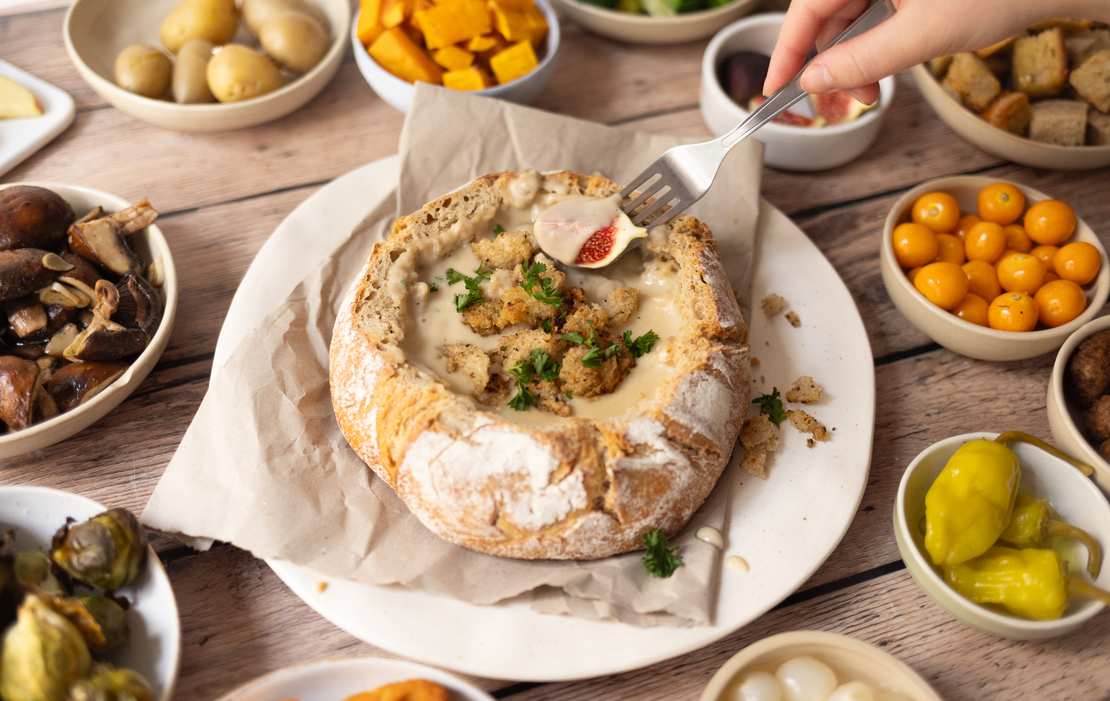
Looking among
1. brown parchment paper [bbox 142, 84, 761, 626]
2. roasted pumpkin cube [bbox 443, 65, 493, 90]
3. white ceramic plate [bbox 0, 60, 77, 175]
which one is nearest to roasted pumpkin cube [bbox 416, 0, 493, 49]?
roasted pumpkin cube [bbox 443, 65, 493, 90]

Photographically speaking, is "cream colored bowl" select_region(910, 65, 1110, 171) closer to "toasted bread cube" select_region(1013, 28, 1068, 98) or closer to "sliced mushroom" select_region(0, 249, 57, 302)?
"toasted bread cube" select_region(1013, 28, 1068, 98)

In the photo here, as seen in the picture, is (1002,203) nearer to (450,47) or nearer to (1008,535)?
(1008,535)

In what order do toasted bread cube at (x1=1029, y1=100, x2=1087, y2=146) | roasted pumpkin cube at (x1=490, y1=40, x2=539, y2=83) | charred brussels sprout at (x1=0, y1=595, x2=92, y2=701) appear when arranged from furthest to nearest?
roasted pumpkin cube at (x1=490, y1=40, x2=539, y2=83), toasted bread cube at (x1=1029, y1=100, x2=1087, y2=146), charred brussels sprout at (x1=0, y1=595, x2=92, y2=701)

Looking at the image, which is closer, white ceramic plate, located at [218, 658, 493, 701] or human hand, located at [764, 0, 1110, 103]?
white ceramic plate, located at [218, 658, 493, 701]

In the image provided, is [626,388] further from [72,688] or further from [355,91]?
[355,91]

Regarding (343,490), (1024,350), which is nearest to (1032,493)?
(1024,350)

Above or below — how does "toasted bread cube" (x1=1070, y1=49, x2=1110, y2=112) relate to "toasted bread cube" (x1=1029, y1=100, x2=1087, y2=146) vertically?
above
